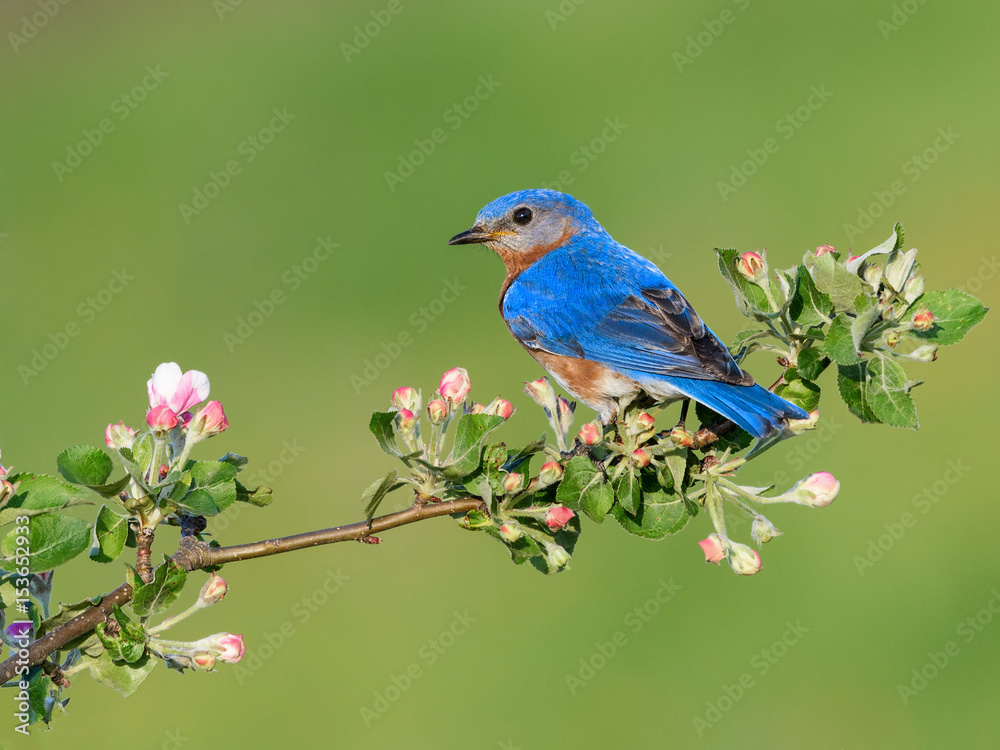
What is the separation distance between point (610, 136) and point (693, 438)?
12.9m

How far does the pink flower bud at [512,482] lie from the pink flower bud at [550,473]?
0.22 feet

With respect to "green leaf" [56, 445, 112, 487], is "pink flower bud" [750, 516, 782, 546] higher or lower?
higher

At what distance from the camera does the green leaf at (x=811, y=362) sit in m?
3.00

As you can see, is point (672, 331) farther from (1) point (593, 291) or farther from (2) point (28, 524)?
(2) point (28, 524)

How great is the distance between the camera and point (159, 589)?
2.45m

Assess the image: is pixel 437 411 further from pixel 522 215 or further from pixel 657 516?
pixel 522 215

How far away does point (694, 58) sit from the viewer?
669 inches

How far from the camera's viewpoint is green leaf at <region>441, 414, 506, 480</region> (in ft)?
9.17

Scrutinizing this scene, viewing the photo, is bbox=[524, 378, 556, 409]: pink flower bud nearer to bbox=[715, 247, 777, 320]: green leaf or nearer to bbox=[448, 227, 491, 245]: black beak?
bbox=[715, 247, 777, 320]: green leaf

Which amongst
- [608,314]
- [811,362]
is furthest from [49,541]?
[608,314]

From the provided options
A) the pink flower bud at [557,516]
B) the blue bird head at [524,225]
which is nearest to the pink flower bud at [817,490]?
the pink flower bud at [557,516]

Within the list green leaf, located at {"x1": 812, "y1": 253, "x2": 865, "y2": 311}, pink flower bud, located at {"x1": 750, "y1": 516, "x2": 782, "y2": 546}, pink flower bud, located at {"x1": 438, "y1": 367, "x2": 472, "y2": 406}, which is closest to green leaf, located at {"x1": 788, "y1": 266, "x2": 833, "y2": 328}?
green leaf, located at {"x1": 812, "y1": 253, "x2": 865, "y2": 311}

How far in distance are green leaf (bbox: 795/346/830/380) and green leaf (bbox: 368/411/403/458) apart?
1188 mm

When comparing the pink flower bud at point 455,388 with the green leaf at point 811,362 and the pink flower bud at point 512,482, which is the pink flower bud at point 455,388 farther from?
the green leaf at point 811,362
